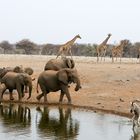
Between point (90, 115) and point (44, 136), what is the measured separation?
173 inches

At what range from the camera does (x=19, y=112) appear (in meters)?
18.3

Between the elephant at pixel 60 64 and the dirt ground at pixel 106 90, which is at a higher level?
the elephant at pixel 60 64

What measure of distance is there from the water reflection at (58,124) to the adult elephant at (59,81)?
1687 millimetres

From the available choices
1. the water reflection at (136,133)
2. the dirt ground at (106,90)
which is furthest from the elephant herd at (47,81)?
the water reflection at (136,133)

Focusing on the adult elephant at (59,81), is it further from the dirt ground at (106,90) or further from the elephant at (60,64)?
the elephant at (60,64)

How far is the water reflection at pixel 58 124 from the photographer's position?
14141mm

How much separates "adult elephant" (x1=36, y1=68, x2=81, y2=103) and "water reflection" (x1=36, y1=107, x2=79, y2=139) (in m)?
1.69

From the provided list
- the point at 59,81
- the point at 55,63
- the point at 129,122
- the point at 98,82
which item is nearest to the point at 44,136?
the point at 129,122

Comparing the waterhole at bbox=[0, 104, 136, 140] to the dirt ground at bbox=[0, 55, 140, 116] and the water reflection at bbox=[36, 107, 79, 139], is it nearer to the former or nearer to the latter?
the water reflection at bbox=[36, 107, 79, 139]

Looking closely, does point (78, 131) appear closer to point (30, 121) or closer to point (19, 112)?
point (30, 121)

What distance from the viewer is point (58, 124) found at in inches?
617

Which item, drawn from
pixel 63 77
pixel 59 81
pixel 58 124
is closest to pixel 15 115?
pixel 58 124

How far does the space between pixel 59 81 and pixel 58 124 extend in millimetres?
5221

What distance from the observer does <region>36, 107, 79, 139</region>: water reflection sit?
14141 mm
